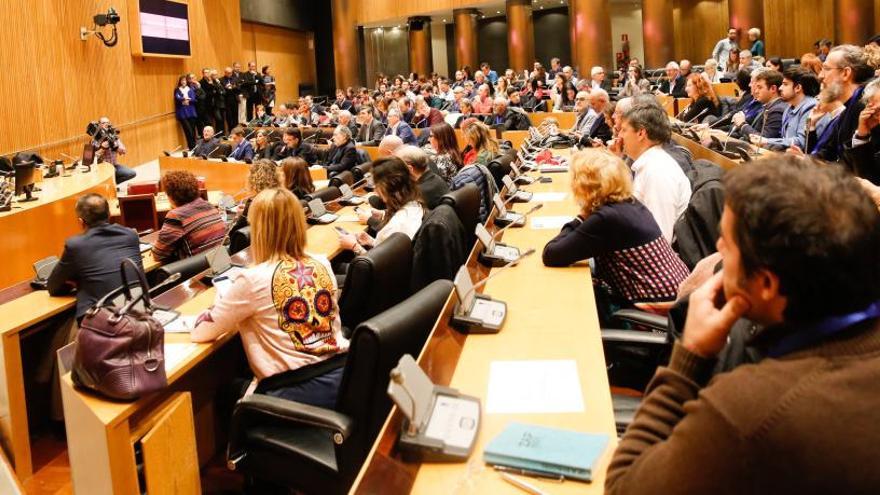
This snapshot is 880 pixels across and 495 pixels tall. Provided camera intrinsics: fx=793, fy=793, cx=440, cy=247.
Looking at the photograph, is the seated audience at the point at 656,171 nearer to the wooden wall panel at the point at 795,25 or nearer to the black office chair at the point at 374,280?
the black office chair at the point at 374,280

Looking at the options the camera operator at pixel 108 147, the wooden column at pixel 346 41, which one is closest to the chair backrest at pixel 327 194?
the camera operator at pixel 108 147

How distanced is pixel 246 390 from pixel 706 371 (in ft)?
7.16

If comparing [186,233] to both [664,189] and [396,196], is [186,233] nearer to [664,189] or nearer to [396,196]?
[396,196]

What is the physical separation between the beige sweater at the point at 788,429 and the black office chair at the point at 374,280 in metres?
1.95

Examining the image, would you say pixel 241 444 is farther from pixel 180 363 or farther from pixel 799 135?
pixel 799 135

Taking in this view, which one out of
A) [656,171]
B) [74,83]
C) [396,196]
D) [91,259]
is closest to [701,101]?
Answer: [656,171]

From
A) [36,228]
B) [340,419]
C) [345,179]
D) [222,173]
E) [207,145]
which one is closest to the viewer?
[340,419]

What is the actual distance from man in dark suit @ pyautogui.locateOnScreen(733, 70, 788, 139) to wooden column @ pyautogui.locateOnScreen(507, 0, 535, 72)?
503 inches

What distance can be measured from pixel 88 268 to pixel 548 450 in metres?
3.07

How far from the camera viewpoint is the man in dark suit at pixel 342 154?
30.1 feet

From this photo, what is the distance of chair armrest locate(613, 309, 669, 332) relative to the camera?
9.28 feet

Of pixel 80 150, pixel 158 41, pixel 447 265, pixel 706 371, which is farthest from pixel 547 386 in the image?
pixel 158 41

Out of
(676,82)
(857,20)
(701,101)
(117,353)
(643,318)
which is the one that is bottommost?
(643,318)

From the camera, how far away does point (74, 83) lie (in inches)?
494
